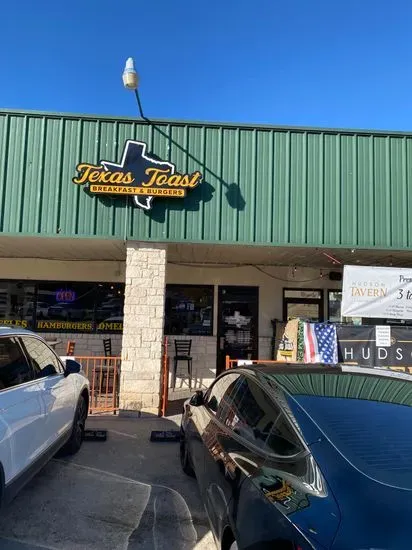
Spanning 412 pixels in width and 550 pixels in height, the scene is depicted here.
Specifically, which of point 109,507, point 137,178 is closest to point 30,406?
point 109,507

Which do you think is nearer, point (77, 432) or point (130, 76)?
point (77, 432)

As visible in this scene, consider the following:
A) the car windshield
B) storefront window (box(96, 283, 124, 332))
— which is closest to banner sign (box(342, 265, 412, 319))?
the car windshield

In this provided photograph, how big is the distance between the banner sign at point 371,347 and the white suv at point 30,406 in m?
4.87

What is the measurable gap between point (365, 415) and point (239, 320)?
933 centimetres

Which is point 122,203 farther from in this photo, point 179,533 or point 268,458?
point 268,458

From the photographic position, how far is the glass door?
12062 millimetres

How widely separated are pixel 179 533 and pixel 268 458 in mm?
1846

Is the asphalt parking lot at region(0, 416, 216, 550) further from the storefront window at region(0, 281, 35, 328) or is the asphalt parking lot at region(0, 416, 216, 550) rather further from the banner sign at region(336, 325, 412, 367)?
the storefront window at region(0, 281, 35, 328)

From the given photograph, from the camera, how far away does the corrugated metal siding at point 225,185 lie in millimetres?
8500

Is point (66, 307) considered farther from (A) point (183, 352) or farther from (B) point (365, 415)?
(B) point (365, 415)

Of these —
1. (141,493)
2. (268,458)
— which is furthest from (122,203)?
(268,458)

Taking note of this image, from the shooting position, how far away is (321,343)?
8469 millimetres

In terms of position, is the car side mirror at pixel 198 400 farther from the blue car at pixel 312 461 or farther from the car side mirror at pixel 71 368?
the car side mirror at pixel 71 368

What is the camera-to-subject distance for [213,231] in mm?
8633
